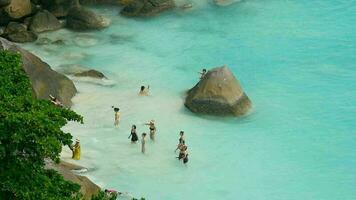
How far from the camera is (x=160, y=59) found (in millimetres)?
35906

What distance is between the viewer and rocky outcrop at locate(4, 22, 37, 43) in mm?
36531

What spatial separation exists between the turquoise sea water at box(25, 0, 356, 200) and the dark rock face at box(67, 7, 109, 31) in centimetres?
60

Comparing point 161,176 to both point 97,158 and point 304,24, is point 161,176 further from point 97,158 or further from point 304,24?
point 304,24

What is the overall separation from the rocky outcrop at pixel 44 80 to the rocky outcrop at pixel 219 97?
5.01 m

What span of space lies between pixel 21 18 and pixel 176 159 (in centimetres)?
1516

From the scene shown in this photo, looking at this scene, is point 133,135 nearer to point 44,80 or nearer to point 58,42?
point 44,80

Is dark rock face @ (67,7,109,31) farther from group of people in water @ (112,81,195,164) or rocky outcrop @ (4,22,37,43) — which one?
group of people in water @ (112,81,195,164)

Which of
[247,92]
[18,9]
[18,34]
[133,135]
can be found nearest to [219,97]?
[247,92]

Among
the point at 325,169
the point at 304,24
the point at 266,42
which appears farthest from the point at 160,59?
the point at 325,169

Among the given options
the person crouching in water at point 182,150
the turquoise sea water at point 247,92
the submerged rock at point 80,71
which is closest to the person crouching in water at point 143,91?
the turquoise sea water at point 247,92

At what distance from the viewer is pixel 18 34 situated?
120 feet

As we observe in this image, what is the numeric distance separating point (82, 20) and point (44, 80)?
963 centimetres

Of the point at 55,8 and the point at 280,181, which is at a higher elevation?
the point at 55,8

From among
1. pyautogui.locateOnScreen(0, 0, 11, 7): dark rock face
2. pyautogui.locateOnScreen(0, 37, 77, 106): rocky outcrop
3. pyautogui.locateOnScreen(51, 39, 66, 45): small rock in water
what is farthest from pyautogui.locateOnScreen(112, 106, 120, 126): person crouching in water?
pyautogui.locateOnScreen(0, 0, 11, 7): dark rock face
